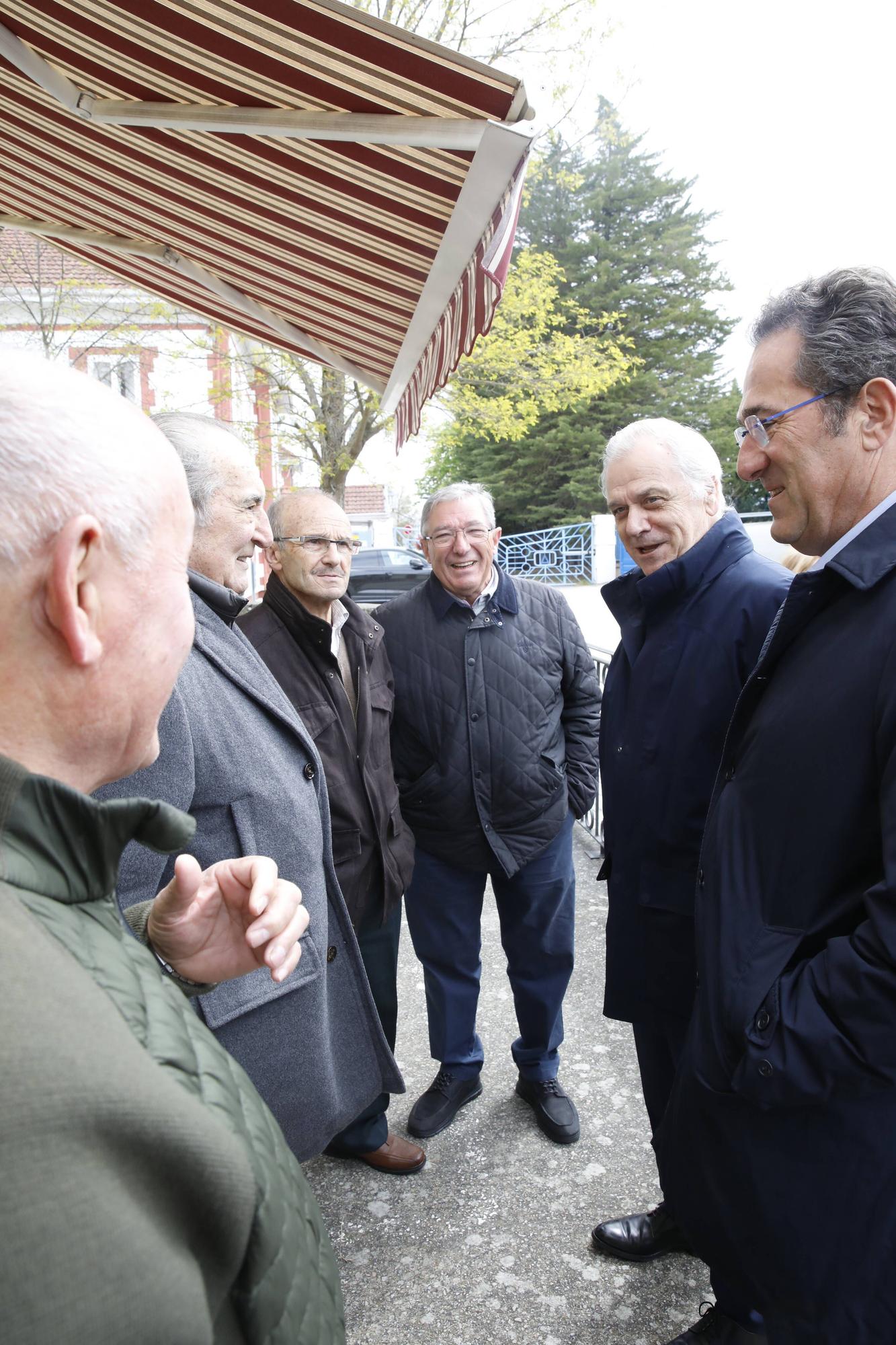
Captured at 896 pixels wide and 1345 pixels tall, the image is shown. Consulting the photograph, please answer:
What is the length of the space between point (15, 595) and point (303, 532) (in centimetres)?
251

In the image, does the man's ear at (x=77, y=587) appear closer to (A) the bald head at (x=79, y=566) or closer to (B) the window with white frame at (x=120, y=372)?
(A) the bald head at (x=79, y=566)

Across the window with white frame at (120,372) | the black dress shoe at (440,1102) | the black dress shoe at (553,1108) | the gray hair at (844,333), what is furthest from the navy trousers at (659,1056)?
the window with white frame at (120,372)

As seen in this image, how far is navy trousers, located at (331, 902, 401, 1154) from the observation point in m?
3.09

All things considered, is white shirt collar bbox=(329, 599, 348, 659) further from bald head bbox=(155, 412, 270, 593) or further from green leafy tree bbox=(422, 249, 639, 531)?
green leafy tree bbox=(422, 249, 639, 531)

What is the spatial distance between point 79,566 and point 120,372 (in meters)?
12.9

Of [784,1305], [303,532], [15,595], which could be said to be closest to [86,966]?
[15,595]

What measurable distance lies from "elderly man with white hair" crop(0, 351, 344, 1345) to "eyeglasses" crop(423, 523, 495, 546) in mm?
2560

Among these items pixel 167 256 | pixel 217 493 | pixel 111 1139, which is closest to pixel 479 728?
pixel 217 493

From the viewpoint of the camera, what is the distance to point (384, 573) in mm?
18047

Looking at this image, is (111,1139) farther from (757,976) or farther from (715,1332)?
(715,1332)

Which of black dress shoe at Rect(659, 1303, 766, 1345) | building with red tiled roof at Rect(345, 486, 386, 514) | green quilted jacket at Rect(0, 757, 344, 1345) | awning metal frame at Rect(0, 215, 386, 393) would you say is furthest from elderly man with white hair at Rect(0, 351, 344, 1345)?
building with red tiled roof at Rect(345, 486, 386, 514)

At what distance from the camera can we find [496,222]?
7.30ft

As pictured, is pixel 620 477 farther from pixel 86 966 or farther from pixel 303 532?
pixel 86 966

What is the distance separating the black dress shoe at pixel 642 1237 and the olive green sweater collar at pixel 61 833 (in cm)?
248
